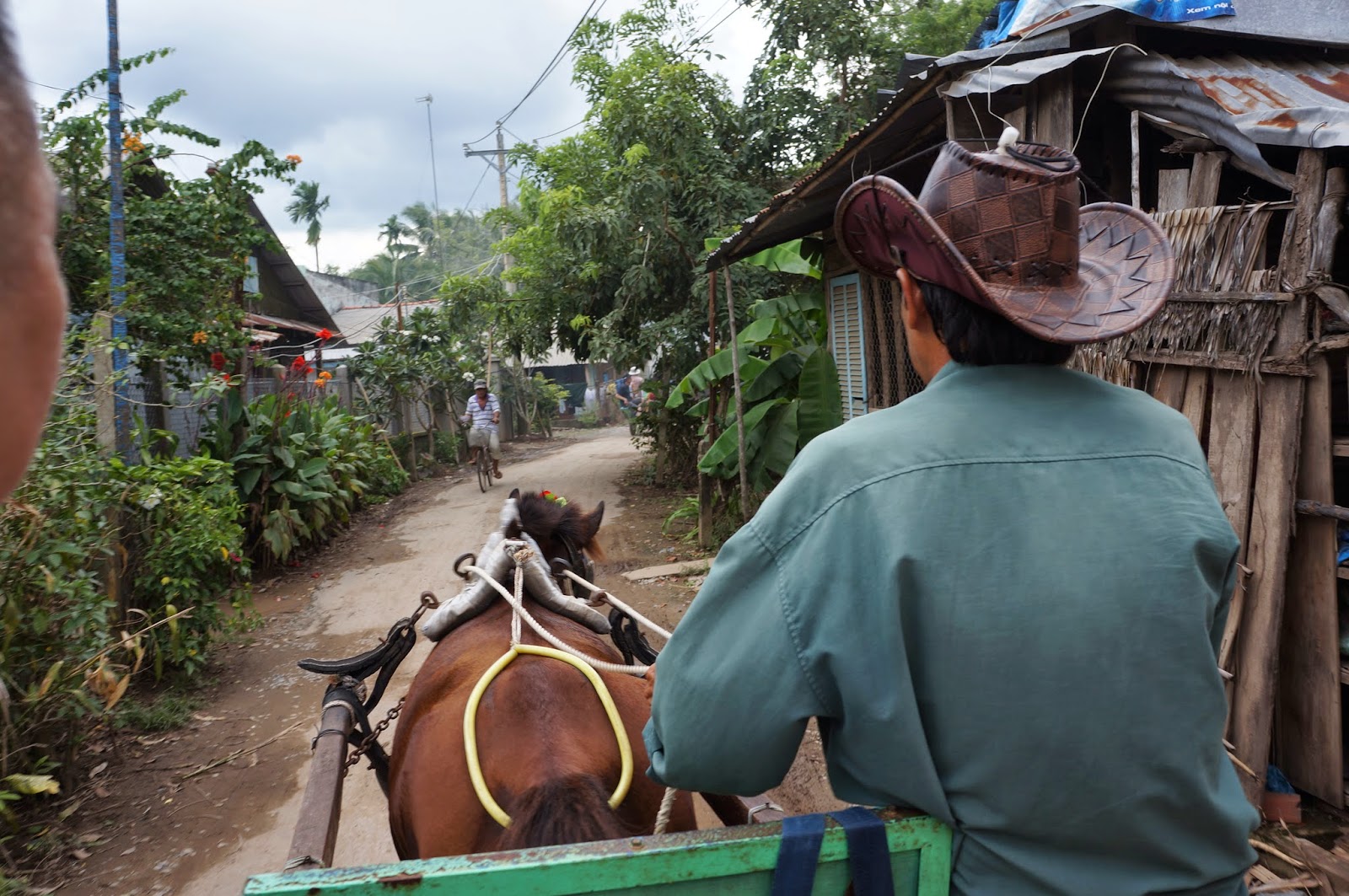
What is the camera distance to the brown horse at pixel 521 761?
1805 millimetres

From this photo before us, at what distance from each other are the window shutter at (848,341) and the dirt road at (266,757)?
252 cm

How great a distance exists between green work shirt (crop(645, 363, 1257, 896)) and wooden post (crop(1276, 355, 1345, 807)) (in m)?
2.44

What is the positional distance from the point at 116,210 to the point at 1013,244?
699 centimetres

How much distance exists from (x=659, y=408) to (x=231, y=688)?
7856mm

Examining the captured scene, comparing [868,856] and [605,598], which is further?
[605,598]

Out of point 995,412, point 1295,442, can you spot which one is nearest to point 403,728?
point 995,412

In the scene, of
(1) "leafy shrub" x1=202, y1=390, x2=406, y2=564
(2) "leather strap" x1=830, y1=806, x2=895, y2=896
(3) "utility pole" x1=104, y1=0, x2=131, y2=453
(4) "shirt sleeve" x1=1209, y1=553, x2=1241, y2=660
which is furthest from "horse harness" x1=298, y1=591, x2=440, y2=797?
(1) "leafy shrub" x1=202, y1=390, x2=406, y2=564

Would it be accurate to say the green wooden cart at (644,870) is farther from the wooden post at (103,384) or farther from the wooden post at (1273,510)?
the wooden post at (103,384)

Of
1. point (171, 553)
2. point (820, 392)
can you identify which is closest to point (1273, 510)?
point (820, 392)

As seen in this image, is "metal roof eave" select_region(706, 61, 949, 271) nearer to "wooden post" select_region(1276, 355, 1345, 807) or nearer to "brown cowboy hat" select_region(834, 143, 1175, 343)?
"wooden post" select_region(1276, 355, 1345, 807)

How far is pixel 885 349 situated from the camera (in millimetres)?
7609

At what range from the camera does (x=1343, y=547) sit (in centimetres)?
318

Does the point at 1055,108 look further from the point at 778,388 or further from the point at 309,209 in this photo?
the point at 309,209

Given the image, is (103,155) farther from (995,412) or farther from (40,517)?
(995,412)
